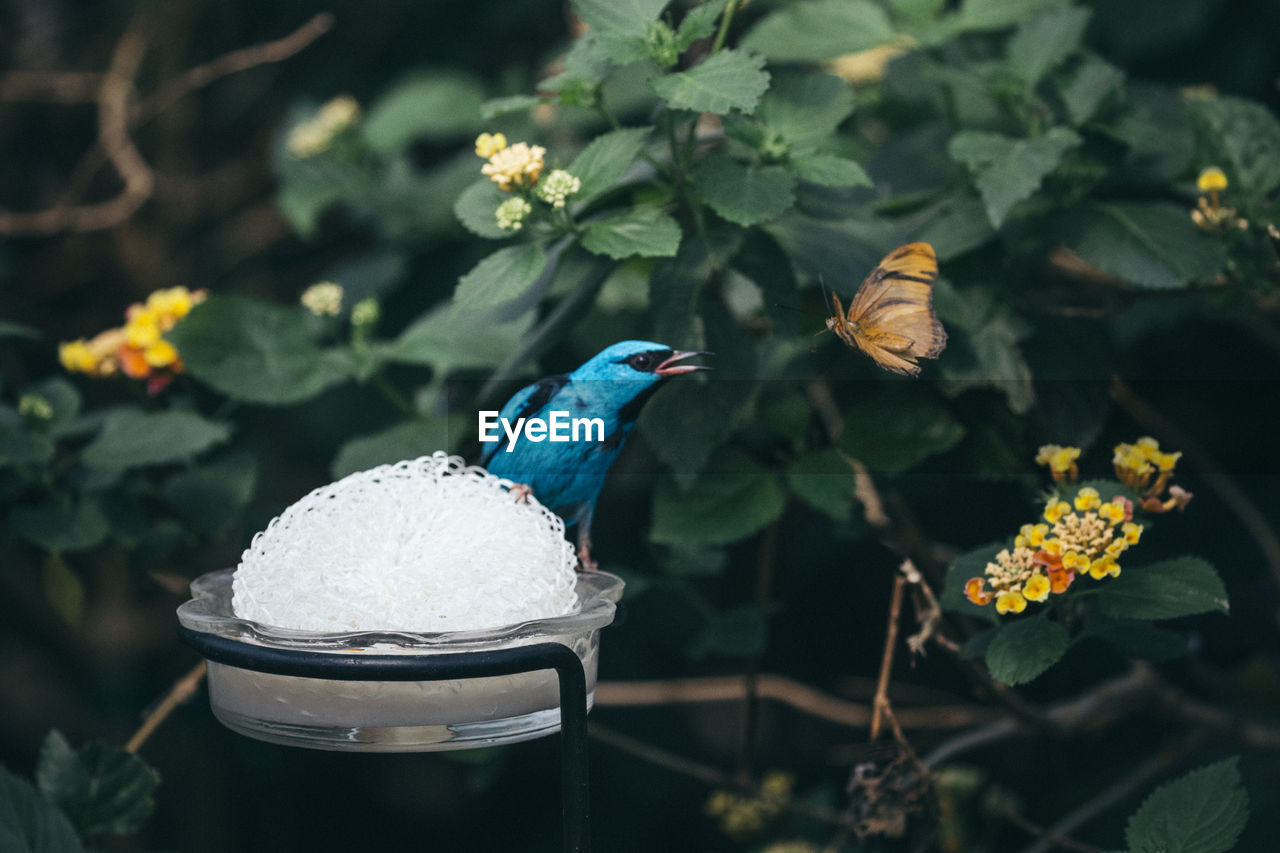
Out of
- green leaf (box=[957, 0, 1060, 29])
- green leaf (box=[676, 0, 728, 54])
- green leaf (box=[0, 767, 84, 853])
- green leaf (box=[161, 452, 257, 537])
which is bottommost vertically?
green leaf (box=[0, 767, 84, 853])

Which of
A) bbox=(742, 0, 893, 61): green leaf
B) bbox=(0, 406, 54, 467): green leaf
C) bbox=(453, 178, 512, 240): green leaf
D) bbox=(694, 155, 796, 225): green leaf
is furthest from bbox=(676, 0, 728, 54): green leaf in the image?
bbox=(0, 406, 54, 467): green leaf

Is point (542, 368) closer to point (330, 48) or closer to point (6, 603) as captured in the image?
point (330, 48)

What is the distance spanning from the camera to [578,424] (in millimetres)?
851

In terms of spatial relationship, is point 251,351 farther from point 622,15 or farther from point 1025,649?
point 1025,649

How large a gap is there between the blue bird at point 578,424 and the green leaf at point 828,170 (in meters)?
0.20

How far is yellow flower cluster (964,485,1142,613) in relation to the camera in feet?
2.61

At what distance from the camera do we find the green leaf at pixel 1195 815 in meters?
0.82

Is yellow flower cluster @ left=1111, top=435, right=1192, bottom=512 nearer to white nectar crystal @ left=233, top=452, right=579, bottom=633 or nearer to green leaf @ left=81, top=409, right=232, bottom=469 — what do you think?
white nectar crystal @ left=233, top=452, right=579, bottom=633

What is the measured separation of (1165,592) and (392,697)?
601 mm

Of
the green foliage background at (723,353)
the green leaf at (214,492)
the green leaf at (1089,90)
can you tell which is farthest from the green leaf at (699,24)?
the green leaf at (214,492)

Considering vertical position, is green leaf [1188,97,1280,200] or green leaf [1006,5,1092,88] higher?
green leaf [1006,5,1092,88]

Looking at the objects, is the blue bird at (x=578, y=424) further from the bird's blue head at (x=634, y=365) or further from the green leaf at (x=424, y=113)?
the green leaf at (x=424, y=113)

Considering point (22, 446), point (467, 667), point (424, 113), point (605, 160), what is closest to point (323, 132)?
point (424, 113)

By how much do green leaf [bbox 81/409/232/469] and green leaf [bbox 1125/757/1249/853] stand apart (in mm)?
915
